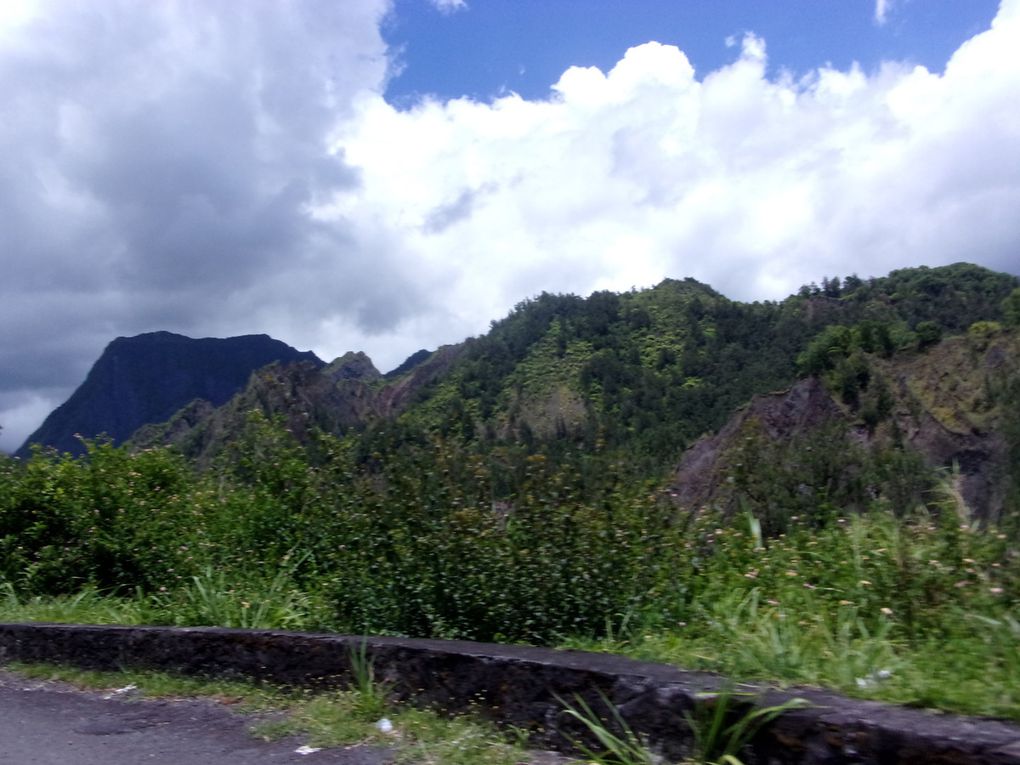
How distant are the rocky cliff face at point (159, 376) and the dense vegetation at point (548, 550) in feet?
64.0

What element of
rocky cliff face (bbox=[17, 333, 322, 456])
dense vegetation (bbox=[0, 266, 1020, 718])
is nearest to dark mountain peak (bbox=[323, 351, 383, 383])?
rocky cliff face (bbox=[17, 333, 322, 456])

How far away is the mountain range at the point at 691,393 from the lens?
7734 mm

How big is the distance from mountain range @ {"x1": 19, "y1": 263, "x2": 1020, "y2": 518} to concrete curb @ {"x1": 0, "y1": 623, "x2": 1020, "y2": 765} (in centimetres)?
190

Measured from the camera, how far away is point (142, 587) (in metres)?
7.76

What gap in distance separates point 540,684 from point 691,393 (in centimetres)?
3300

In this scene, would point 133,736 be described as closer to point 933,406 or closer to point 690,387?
point 933,406

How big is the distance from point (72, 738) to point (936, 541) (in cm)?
429

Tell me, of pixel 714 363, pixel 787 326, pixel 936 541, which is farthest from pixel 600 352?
pixel 936 541

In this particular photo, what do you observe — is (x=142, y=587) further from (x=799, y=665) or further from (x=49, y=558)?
(x=799, y=665)

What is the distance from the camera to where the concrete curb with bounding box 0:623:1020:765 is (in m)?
3.12

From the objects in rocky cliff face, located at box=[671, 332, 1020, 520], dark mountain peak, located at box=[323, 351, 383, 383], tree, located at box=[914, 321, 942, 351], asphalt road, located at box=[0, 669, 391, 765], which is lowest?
asphalt road, located at box=[0, 669, 391, 765]

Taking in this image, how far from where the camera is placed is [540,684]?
4.21 m

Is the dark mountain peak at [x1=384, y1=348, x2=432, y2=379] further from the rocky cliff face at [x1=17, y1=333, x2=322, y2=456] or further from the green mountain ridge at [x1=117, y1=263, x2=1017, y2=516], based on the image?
the rocky cliff face at [x1=17, y1=333, x2=322, y2=456]

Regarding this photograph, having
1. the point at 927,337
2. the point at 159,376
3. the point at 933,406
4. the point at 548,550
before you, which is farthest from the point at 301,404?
the point at 159,376
